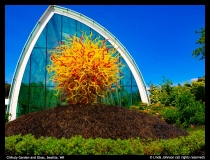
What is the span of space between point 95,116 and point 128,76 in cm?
1175

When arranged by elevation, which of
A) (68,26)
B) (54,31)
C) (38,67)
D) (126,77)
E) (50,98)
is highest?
(68,26)

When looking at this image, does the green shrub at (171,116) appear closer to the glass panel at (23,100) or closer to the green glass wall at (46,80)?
the green glass wall at (46,80)

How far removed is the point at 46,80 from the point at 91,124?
36.3 ft

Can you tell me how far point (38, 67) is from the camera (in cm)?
1633

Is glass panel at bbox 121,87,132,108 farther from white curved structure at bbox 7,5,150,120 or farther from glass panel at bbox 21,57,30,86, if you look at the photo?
glass panel at bbox 21,57,30,86

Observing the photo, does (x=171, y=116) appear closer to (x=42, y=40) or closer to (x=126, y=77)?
(x=126, y=77)

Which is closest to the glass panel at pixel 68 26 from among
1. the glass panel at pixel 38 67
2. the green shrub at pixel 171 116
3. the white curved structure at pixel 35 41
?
the white curved structure at pixel 35 41

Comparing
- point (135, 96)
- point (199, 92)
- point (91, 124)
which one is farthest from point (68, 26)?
point (91, 124)

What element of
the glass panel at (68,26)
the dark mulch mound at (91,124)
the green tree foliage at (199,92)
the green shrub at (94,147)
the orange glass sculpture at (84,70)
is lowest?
the green shrub at (94,147)

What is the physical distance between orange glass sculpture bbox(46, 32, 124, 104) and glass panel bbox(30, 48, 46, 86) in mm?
9591

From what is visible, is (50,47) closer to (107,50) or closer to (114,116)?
(107,50)

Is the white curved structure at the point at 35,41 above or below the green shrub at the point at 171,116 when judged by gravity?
above

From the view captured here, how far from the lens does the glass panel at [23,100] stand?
1584cm

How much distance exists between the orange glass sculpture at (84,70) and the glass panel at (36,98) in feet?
31.0
